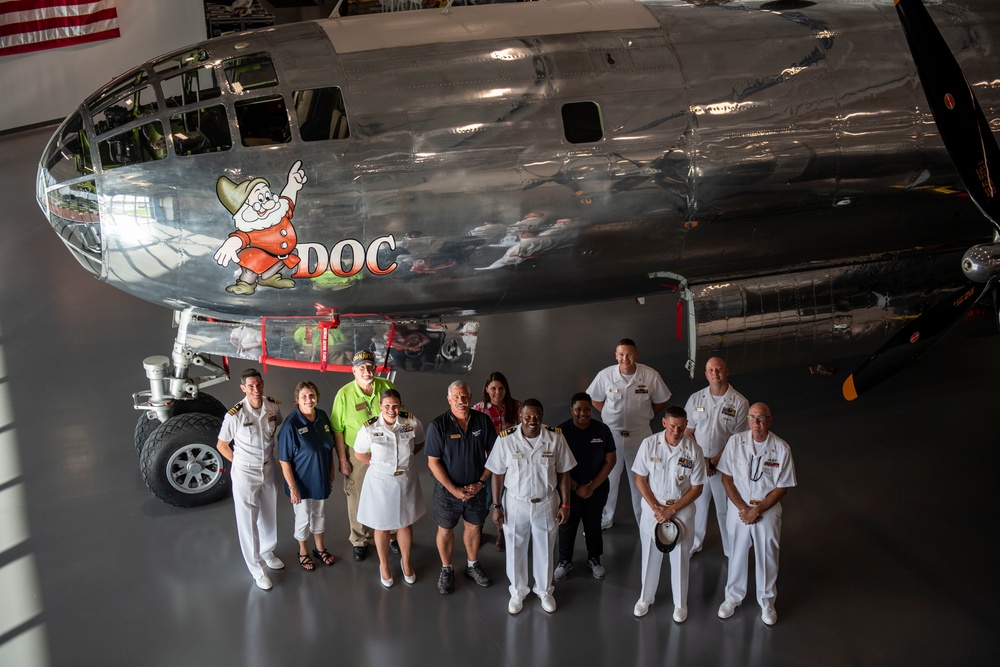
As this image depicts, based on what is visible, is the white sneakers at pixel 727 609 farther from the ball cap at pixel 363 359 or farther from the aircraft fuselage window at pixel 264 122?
the aircraft fuselage window at pixel 264 122

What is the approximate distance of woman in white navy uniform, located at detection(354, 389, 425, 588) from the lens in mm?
7395

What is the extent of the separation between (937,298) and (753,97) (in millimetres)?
2982

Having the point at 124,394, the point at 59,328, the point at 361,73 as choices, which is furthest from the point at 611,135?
the point at 59,328

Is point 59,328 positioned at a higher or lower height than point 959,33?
lower

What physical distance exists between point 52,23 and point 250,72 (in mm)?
19180

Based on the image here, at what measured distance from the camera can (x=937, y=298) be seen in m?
9.81

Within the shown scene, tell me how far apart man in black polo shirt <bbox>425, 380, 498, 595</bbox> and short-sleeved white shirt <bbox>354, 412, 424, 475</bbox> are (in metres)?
0.17

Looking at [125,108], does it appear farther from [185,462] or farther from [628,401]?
[628,401]

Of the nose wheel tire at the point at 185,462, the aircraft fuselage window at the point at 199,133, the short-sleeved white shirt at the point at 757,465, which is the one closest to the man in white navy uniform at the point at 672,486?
the short-sleeved white shirt at the point at 757,465

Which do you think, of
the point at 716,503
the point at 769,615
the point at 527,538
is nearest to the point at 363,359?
the point at 527,538

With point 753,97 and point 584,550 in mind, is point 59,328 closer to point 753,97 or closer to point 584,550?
point 584,550

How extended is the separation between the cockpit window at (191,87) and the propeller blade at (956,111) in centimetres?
582

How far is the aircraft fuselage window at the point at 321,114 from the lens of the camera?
8062mm

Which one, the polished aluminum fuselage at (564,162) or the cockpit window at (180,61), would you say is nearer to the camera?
the polished aluminum fuselage at (564,162)
